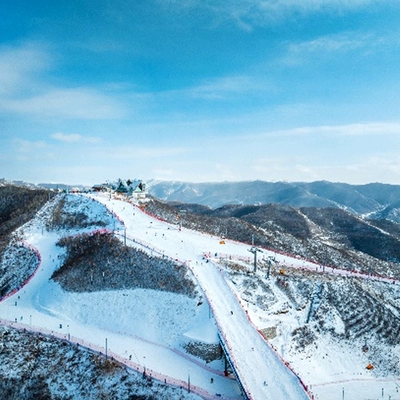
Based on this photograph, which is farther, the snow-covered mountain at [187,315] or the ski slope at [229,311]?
the snow-covered mountain at [187,315]

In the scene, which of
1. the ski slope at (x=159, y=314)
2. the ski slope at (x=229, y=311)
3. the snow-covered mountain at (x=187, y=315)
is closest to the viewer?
the ski slope at (x=229, y=311)

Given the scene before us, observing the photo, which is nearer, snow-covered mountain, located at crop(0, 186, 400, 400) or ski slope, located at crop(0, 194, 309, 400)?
ski slope, located at crop(0, 194, 309, 400)

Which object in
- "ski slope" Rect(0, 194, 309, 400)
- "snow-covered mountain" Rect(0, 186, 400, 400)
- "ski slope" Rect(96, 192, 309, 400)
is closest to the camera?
"ski slope" Rect(96, 192, 309, 400)

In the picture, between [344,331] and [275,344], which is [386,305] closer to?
[344,331]

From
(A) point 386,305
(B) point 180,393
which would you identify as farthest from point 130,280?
(A) point 386,305

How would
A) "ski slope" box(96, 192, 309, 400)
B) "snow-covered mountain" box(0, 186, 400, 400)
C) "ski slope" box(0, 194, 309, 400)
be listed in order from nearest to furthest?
"ski slope" box(96, 192, 309, 400) < "ski slope" box(0, 194, 309, 400) < "snow-covered mountain" box(0, 186, 400, 400)

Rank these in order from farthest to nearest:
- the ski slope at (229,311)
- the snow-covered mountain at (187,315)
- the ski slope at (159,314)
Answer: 1. the snow-covered mountain at (187,315)
2. the ski slope at (159,314)
3. the ski slope at (229,311)
